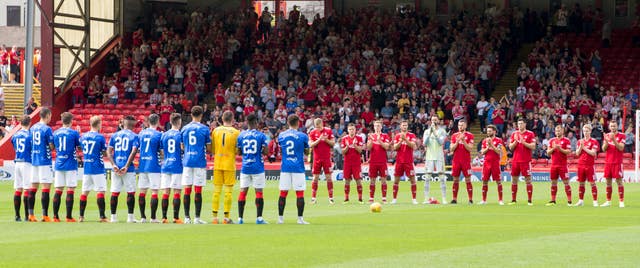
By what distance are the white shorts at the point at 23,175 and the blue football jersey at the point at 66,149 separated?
89 centimetres

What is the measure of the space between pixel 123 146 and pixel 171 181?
1.16 metres

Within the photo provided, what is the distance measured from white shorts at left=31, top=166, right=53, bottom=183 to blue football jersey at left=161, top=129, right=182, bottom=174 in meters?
2.50

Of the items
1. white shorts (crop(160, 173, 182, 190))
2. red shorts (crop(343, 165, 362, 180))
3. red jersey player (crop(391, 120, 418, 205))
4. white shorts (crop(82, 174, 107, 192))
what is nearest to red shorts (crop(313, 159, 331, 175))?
red shorts (crop(343, 165, 362, 180))

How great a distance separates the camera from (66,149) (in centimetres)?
2261

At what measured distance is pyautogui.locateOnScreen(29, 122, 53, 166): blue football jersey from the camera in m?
23.0

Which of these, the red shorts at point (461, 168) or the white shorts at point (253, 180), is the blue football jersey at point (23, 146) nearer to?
the white shorts at point (253, 180)

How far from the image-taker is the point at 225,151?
21812 mm

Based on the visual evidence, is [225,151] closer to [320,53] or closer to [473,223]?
[473,223]


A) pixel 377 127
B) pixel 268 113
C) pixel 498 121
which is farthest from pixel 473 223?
pixel 268 113

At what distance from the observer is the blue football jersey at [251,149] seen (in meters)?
21.7

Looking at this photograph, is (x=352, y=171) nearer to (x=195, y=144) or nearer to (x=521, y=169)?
(x=521, y=169)

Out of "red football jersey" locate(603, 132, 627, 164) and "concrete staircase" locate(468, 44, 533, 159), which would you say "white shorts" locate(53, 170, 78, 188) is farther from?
"concrete staircase" locate(468, 44, 533, 159)

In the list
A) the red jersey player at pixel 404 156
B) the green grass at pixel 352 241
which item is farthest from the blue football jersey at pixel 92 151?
the red jersey player at pixel 404 156

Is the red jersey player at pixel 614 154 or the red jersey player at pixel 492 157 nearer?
the red jersey player at pixel 614 154
